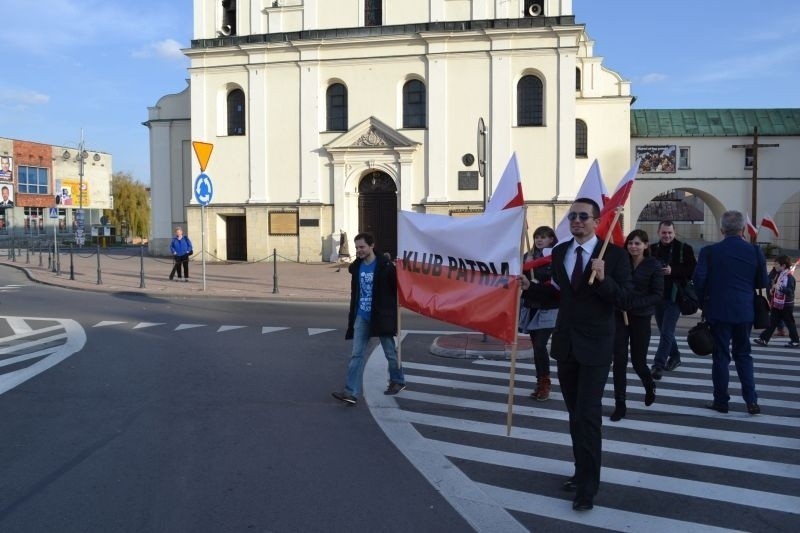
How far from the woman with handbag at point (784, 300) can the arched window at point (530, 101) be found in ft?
61.4

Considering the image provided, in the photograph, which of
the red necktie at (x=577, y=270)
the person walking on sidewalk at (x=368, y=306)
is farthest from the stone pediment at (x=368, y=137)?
the red necktie at (x=577, y=270)

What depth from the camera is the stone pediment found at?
97.5 ft

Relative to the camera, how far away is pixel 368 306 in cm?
746

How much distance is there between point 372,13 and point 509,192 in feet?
84.9

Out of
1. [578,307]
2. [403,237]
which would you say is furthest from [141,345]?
[578,307]

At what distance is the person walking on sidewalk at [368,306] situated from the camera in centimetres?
738

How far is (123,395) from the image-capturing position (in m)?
7.68

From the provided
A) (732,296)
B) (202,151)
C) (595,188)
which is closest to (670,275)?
(732,296)

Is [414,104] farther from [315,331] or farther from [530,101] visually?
[315,331]

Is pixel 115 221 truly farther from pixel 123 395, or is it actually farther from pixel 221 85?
pixel 123 395

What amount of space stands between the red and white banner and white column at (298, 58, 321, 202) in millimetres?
23082

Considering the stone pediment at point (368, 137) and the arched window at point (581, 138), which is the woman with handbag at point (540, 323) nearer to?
the stone pediment at point (368, 137)

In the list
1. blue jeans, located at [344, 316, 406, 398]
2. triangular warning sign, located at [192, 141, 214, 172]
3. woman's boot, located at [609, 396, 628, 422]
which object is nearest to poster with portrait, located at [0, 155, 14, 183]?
triangular warning sign, located at [192, 141, 214, 172]

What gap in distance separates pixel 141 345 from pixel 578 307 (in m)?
8.35
